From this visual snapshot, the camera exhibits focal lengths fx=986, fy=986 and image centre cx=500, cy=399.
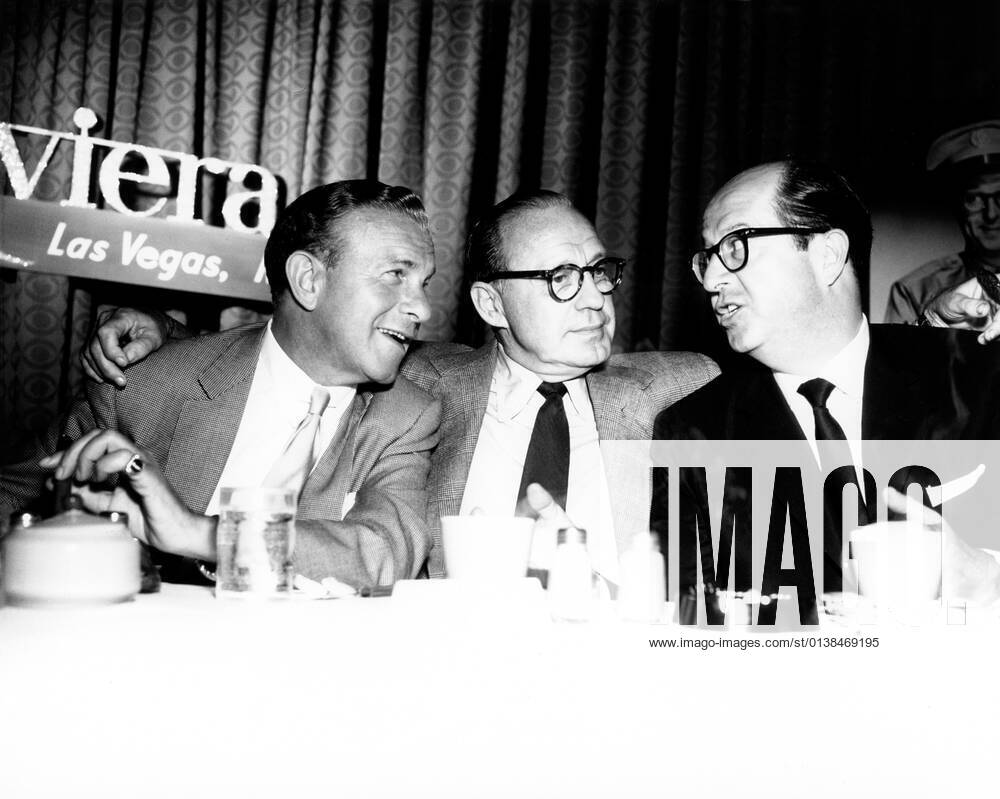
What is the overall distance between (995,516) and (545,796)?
4.50 ft

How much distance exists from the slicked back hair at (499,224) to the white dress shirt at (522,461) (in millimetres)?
261

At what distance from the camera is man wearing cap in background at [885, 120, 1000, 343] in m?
2.92

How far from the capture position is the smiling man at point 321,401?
1847 millimetres

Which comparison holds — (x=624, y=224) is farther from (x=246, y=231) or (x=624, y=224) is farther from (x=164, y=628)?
(x=164, y=628)

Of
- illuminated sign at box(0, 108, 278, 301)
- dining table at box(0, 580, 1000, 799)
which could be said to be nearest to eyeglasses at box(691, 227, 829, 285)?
dining table at box(0, 580, 1000, 799)

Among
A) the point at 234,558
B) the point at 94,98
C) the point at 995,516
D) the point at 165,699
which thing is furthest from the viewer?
the point at 94,98

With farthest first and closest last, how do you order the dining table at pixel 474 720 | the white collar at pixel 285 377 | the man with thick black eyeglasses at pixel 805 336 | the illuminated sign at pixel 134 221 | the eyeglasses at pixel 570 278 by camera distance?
the illuminated sign at pixel 134 221 < the eyeglasses at pixel 570 278 < the white collar at pixel 285 377 < the man with thick black eyeglasses at pixel 805 336 < the dining table at pixel 474 720

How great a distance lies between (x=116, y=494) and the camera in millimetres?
1494

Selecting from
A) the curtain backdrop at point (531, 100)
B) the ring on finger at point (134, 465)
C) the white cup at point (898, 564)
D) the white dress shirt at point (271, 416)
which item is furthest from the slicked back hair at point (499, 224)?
the white cup at point (898, 564)

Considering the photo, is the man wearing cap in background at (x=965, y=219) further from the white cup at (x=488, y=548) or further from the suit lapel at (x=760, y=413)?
the white cup at (x=488, y=548)

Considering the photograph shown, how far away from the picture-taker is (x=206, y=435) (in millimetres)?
1908

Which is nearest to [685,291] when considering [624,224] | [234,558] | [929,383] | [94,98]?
[624,224]

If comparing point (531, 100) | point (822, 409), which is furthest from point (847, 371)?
point (531, 100)

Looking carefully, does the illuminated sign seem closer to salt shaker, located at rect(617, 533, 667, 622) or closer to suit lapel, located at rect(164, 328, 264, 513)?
suit lapel, located at rect(164, 328, 264, 513)
